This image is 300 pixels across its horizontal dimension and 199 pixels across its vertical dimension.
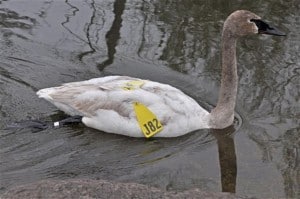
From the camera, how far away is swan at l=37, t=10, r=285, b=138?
6.99 metres

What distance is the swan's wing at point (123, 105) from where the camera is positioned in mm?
7008

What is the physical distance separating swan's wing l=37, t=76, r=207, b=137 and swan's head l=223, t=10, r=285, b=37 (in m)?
0.88

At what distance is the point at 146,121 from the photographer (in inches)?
272

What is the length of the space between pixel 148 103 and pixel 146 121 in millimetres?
199

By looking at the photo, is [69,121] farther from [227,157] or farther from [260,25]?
[260,25]

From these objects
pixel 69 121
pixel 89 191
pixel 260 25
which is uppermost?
pixel 260 25

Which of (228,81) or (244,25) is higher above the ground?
(244,25)

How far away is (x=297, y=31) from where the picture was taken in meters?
9.88

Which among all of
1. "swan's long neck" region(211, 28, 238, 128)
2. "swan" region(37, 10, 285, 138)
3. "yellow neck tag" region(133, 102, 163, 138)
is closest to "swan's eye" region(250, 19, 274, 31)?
"swan" region(37, 10, 285, 138)

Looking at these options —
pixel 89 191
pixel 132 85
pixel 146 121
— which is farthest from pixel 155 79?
pixel 89 191

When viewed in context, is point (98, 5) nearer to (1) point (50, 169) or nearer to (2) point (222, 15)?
(2) point (222, 15)

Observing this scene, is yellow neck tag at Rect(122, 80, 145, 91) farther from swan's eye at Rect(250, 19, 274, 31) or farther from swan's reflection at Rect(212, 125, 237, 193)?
swan's eye at Rect(250, 19, 274, 31)

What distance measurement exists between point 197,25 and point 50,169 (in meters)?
4.37

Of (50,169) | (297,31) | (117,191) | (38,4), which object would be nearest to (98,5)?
(38,4)
